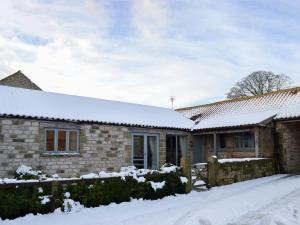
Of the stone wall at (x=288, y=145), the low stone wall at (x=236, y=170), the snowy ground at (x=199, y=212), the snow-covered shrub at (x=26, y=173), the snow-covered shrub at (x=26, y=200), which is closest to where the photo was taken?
the snowy ground at (x=199, y=212)

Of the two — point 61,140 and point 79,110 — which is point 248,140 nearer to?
point 79,110

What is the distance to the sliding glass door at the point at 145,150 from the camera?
55.3 ft

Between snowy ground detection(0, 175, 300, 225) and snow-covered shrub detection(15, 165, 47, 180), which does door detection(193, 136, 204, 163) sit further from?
snow-covered shrub detection(15, 165, 47, 180)

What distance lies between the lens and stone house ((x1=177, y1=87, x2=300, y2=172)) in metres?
17.2

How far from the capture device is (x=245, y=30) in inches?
524

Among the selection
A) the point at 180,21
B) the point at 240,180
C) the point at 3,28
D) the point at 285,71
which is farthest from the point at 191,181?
the point at 285,71

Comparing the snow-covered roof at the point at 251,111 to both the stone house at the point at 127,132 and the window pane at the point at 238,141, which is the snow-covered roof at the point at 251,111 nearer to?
the stone house at the point at 127,132

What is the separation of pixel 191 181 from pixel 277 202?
10.8ft

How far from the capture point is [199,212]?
25.9 ft

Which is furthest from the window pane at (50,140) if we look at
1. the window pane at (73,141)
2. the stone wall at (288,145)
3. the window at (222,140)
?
the stone wall at (288,145)

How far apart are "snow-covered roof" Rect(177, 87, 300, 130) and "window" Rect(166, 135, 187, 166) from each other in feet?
4.00

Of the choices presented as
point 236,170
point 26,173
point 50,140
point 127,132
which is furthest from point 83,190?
point 127,132

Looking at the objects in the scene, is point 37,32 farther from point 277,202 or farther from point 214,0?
point 277,202

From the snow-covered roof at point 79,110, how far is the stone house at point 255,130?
1.64 metres
